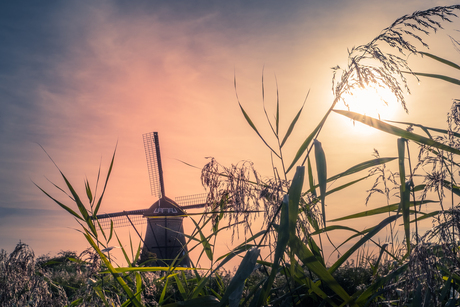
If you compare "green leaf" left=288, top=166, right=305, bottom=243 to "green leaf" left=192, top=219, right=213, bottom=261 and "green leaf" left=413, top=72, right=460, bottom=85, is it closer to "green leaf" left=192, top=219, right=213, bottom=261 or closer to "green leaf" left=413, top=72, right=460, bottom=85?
"green leaf" left=192, top=219, right=213, bottom=261

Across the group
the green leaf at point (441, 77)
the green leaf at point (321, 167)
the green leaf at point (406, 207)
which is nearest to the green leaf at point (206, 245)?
the green leaf at point (321, 167)

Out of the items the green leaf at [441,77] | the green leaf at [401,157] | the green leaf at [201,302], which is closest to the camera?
the green leaf at [401,157]

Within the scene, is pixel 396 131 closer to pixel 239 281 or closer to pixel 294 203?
pixel 294 203

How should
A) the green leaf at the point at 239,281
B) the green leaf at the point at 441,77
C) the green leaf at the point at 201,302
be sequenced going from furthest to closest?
the green leaf at the point at 441,77 < the green leaf at the point at 201,302 < the green leaf at the point at 239,281

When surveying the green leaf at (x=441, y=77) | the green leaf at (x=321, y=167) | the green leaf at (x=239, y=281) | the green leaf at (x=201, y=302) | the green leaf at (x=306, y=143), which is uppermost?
the green leaf at (x=441, y=77)

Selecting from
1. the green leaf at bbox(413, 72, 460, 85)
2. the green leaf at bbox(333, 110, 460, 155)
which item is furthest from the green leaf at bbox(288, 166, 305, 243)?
the green leaf at bbox(413, 72, 460, 85)

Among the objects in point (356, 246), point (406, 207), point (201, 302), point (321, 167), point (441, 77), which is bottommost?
point (201, 302)

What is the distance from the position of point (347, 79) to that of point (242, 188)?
782mm

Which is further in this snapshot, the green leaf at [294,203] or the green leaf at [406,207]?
the green leaf at [406,207]

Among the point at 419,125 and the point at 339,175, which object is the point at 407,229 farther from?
the point at 419,125

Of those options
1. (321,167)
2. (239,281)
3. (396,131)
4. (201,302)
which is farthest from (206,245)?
(396,131)

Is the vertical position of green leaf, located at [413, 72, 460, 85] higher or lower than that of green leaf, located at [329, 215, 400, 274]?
higher

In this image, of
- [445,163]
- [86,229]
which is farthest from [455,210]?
[86,229]

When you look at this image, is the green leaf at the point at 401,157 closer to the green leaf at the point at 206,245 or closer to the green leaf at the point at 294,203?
the green leaf at the point at 294,203
